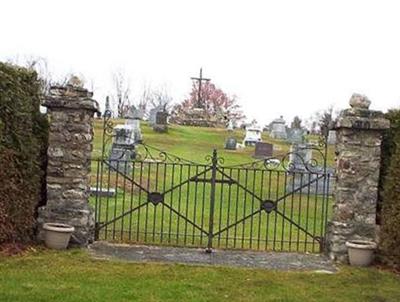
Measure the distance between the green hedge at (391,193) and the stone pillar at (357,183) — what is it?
0.52 ft

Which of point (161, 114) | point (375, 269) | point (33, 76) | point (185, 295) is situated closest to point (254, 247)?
point (375, 269)

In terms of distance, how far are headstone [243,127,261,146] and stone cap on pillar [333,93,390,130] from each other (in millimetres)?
20950

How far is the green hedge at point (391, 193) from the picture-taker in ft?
25.2

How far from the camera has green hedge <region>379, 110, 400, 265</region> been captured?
303 inches

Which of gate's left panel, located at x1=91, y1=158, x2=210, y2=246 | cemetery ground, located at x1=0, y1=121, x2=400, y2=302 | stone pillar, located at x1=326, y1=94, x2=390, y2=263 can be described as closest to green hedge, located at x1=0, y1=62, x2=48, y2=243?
cemetery ground, located at x1=0, y1=121, x2=400, y2=302

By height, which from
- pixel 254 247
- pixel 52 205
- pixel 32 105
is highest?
pixel 32 105

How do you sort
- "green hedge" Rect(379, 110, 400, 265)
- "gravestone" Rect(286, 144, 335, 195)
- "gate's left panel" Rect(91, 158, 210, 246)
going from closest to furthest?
"green hedge" Rect(379, 110, 400, 265), "gate's left panel" Rect(91, 158, 210, 246), "gravestone" Rect(286, 144, 335, 195)

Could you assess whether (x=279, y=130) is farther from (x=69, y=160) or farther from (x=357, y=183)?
(x=69, y=160)

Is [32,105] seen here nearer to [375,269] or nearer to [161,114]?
[375,269]

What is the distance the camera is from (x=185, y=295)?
5980 millimetres

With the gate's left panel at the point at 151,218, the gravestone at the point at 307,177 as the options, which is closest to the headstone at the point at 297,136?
the gravestone at the point at 307,177

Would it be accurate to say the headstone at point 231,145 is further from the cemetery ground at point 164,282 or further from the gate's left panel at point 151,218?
the cemetery ground at point 164,282

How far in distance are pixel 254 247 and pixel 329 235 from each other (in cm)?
140

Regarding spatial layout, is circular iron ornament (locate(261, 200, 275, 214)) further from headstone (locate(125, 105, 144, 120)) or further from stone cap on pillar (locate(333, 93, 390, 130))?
headstone (locate(125, 105, 144, 120))
